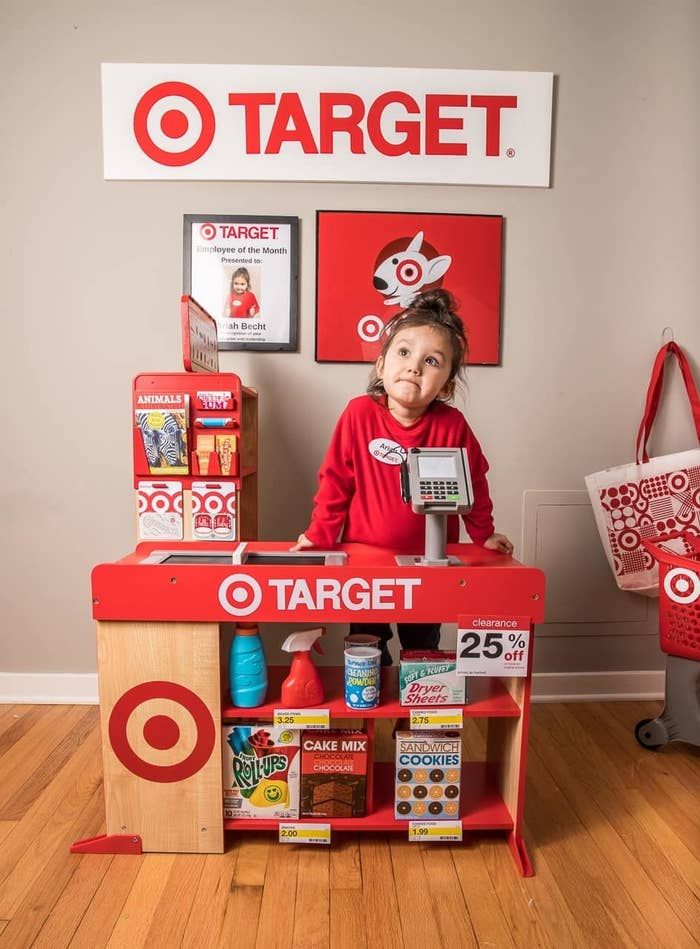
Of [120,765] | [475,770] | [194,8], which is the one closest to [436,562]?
[475,770]

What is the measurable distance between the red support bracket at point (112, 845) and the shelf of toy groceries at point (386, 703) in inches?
16.1

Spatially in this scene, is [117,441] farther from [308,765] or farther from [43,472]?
[308,765]

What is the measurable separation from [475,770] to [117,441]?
1839 mm

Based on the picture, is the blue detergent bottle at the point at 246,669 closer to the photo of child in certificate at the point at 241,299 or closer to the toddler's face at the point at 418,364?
the toddler's face at the point at 418,364

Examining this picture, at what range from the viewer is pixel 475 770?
204cm

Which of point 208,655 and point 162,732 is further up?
point 208,655

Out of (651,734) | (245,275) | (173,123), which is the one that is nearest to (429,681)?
(651,734)

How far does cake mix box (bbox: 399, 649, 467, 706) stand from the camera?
1.74m

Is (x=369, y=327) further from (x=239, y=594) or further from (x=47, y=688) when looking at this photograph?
(x=47, y=688)

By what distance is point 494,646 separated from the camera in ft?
5.60

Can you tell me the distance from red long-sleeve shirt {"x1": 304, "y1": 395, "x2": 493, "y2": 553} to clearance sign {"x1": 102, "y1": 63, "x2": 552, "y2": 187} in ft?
3.78

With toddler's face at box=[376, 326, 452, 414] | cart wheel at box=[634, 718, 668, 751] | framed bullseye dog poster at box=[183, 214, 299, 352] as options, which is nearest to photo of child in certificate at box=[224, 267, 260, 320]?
framed bullseye dog poster at box=[183, 214, 299, 352]

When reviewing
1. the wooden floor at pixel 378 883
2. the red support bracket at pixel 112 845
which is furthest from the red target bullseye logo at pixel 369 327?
the red support bracket at pixel 112 845

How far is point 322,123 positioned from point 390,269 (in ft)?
2.03
